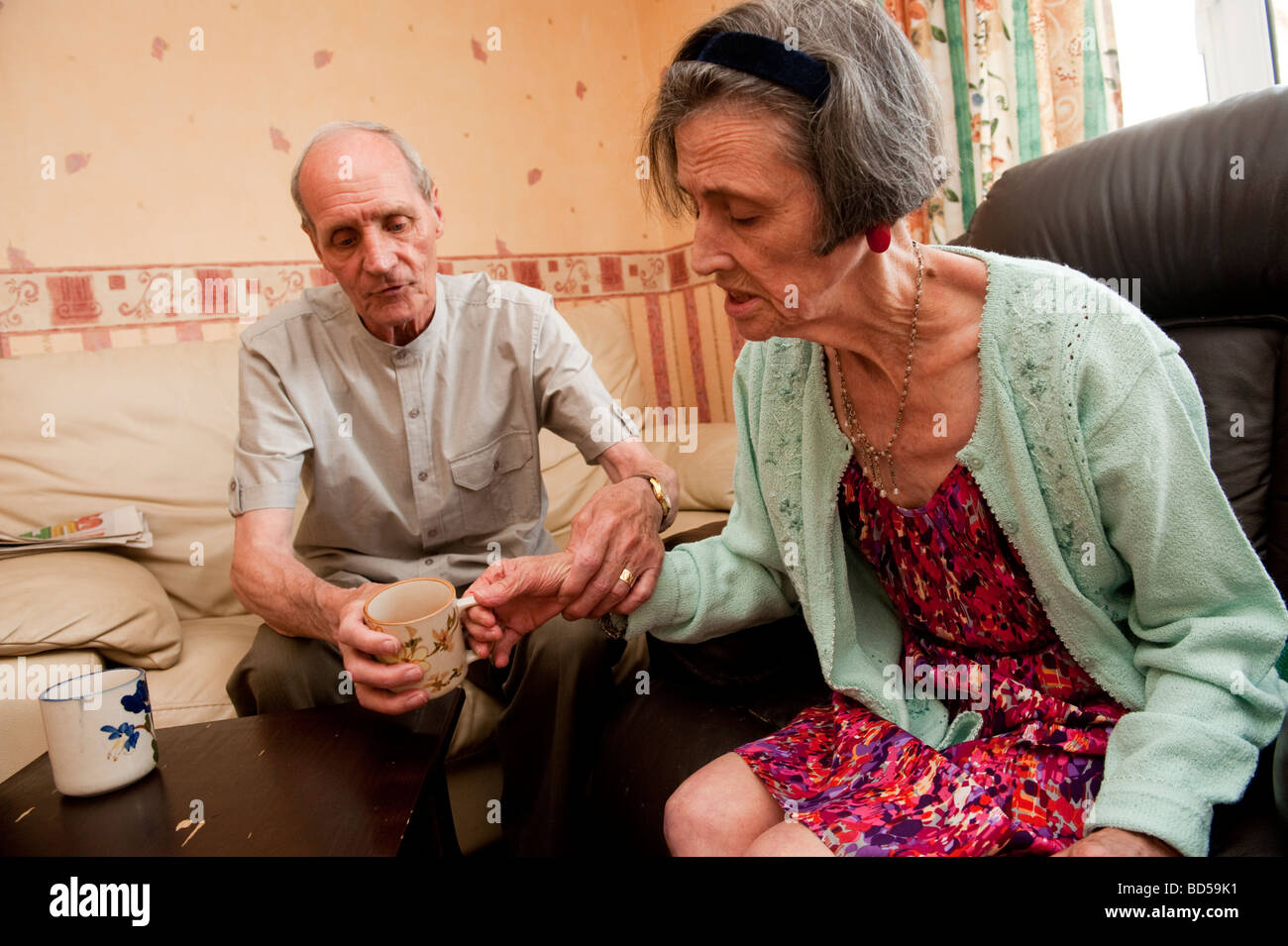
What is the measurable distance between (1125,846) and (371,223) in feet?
4.34

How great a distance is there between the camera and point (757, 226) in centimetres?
86

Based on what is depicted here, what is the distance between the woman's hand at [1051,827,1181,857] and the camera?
0.71 m

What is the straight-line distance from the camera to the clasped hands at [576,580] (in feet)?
3.32

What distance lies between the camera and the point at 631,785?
3.87ft

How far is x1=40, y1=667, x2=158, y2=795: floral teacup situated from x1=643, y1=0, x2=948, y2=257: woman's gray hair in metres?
0.85

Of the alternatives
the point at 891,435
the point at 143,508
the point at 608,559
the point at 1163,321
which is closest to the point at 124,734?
the point at 608,559

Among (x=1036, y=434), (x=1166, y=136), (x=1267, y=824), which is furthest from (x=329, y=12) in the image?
(x=1267, y=824)

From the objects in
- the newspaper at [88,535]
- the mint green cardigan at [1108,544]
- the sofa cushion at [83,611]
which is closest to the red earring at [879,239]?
the mint green cardigan at [1108,544]

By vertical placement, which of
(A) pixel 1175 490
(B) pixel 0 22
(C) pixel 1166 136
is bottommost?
(A) pixel 1175 490

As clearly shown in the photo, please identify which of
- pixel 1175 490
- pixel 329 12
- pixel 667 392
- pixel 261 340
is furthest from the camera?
pixel 667 392

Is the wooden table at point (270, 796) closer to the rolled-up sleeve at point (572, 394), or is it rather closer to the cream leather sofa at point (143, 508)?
the cream leather sofa at point (143, 508)

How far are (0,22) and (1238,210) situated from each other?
8.64 feet

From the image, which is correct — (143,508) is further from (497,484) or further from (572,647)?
(572,647)
